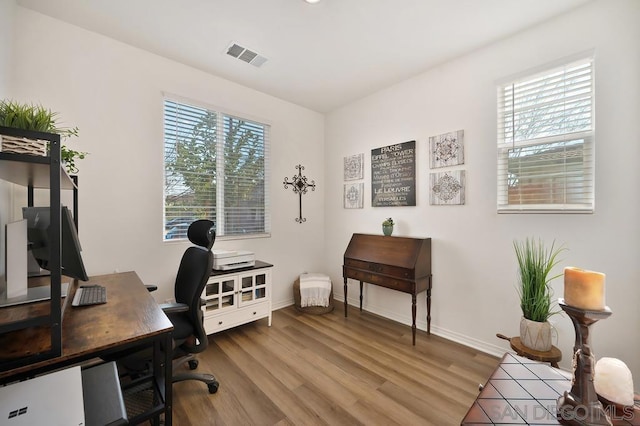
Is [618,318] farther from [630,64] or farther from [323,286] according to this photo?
[323,286]

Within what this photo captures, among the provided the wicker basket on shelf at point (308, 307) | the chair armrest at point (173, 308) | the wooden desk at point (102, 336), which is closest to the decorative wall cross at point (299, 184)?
the wicker basket on shelf at point (308, 307)

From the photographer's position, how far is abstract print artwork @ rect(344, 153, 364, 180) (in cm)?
356

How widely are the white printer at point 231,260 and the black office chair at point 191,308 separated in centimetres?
60

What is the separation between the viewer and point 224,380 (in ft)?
6.63

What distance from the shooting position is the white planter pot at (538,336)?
6.05 ft

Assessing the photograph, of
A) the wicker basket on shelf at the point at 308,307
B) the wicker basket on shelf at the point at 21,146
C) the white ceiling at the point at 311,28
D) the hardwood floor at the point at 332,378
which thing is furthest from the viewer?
the wicker basket on shelf at the point at 308,307

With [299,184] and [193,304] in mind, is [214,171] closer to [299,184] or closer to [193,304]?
[299,184]

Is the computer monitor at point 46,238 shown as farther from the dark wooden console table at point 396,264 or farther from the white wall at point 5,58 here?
the dark wooden console table at point 396,264

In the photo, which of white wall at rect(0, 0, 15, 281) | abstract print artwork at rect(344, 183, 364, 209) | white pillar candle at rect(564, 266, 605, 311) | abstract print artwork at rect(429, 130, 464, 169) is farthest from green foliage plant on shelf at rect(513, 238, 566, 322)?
white wall at rect(0, 0, 15, 281)

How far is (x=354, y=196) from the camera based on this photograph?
3.63 meters

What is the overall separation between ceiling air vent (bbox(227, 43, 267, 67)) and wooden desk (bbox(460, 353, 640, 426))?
9.95 feet

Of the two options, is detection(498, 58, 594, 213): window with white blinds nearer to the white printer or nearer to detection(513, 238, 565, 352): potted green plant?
detection(513, 238, 565, 352): potted green plant

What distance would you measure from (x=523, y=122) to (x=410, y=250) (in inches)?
58.9

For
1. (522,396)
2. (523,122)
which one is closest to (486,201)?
(523,122)
